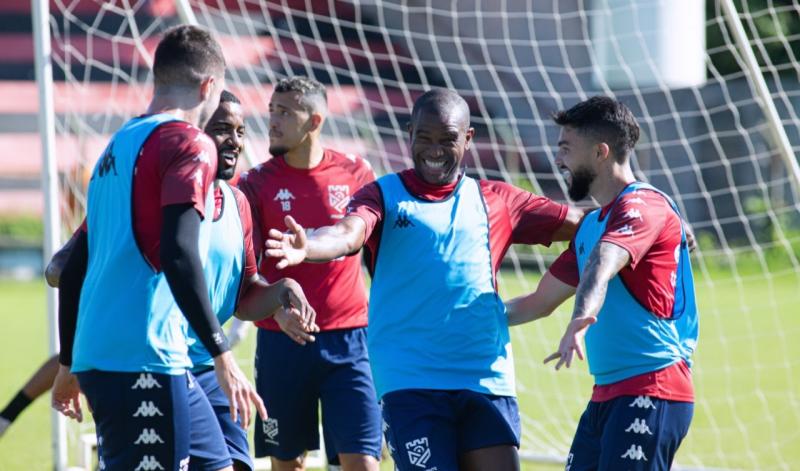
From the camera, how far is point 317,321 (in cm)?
602

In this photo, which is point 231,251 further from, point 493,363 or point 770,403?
point 770,403

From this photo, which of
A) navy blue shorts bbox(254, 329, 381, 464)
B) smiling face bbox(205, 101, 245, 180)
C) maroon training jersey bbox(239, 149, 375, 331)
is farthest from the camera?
maroon training jersey bbox(239, 149, 375, 331)

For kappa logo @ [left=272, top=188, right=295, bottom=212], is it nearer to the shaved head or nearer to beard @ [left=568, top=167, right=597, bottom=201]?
the shaved head

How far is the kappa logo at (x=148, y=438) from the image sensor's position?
3.91 metres

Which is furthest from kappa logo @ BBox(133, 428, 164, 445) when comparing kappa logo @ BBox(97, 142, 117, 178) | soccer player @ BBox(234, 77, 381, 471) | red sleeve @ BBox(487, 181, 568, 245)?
soccer player @ BBox(234, 77, 381, 471)

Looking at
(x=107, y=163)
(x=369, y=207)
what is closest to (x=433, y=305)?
(x=369, y=207)

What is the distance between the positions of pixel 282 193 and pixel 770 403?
5764 mm

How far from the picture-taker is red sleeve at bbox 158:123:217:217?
3713 millimetres

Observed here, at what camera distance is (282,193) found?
20.0ft

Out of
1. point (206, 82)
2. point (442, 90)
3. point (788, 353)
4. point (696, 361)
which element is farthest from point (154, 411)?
point (788, 353)

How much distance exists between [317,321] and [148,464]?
84.7 inches

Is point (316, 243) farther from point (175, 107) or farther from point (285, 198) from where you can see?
point (285, 198)

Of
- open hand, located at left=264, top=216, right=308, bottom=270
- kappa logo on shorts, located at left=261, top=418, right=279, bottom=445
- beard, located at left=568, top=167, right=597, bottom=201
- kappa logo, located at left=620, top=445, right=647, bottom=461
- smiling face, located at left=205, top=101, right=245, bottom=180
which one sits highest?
smiling face, located at left=205, top=101, right=245, bottom=180

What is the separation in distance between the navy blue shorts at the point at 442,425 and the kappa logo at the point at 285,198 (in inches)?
64.1
